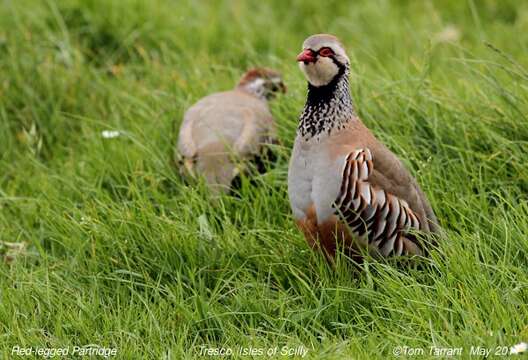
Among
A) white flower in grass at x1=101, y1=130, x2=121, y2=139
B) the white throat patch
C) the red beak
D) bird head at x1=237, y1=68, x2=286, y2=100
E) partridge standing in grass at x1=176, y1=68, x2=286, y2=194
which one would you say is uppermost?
the red beak

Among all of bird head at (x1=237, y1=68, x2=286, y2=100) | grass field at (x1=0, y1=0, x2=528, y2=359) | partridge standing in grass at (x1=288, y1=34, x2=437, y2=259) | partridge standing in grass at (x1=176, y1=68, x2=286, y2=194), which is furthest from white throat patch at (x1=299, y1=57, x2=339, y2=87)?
bird head at (x1=237, y1=68, x2=286, y2=100)

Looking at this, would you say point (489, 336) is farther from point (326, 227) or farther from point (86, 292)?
point (86, 292)

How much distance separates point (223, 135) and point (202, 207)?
0.63 meters

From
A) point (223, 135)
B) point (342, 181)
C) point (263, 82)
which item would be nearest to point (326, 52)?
point (342, 181)

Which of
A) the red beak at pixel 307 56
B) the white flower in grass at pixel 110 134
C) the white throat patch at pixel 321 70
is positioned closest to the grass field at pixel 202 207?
the white flower in grass at pixel 110 134

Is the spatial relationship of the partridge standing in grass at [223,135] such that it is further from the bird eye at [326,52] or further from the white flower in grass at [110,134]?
the bird eye at [326,52]

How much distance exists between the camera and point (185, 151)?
5027 millimetres

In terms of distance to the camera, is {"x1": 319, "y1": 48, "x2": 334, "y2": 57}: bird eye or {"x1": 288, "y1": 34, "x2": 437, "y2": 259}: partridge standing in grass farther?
{"x1": 319, "y1": 48, "x2": 334, "y2": 57}: bird eye

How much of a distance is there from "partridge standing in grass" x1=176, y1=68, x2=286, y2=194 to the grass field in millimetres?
125

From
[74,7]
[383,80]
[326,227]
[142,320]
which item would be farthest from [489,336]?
[74,7]

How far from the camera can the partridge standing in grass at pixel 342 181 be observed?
405 cm

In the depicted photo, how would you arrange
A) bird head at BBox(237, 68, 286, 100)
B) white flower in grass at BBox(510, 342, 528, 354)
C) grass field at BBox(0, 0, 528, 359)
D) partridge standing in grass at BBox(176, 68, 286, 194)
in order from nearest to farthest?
white flower in grass at BBox(510, 342, 528, 354), grass field at BBox(0, 0, 528, 359), partridge standing in grass at BBox(176, 68, 286, 194), bird head at BBox(237, 68, 286, 100)

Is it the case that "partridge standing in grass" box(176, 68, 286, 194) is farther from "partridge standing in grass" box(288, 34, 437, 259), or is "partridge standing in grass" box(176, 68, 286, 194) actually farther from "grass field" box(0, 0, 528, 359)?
"partridge standing in grass" box(288, 34, 437, 259)

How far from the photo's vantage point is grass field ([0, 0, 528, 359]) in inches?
147
